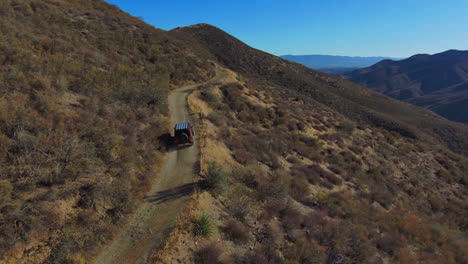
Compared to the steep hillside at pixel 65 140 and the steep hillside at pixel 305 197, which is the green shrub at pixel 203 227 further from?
the steep hillside at pixel 65 140

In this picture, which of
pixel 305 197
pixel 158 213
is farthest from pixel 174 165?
pixel 305 197

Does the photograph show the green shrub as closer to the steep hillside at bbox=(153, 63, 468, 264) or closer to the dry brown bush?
the steep hillside at bbox=(153, 63, 468, 264)

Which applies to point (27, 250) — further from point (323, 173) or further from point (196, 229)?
point (323, 173)

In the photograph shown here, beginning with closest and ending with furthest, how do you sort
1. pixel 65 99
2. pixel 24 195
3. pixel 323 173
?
pixel 24 195, pixel 65 99, pixel 323 173

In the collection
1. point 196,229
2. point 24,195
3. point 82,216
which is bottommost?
point 196,229

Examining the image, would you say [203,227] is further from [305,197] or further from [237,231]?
[305,197]

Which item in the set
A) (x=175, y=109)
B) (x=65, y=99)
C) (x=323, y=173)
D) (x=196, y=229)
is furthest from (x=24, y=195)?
(x=323, y=173)
